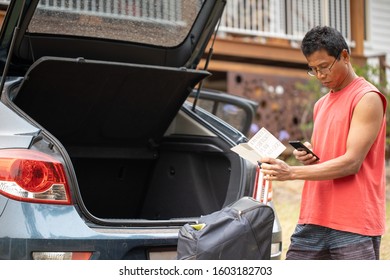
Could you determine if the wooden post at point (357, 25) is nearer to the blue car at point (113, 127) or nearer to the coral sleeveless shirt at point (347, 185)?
the blue car at point (113, 127)

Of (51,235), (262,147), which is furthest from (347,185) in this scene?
(51,235)

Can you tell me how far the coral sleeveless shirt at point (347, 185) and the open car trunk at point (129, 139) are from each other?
3.34 ft

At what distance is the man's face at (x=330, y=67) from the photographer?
336 centimetres

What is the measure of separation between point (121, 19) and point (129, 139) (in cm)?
80

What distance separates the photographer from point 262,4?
531 inches

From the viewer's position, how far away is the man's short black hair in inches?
132

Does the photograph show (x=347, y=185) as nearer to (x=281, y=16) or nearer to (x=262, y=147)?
(x=262, y=147)

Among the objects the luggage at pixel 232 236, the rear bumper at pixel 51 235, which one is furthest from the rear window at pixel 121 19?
the luggage at pixel 232 236

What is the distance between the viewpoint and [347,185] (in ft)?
10.9

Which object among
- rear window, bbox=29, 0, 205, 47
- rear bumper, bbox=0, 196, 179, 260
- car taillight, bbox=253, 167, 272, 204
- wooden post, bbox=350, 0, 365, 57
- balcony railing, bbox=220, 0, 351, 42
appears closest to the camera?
rear bumper, bbox=0, 196, 179, 260

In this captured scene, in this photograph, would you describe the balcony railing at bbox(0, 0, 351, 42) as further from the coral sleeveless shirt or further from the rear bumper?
the rear bumper

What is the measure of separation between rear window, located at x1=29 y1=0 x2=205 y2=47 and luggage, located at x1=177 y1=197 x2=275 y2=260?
A: 1.47m

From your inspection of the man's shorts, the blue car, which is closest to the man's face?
the man's shorts
